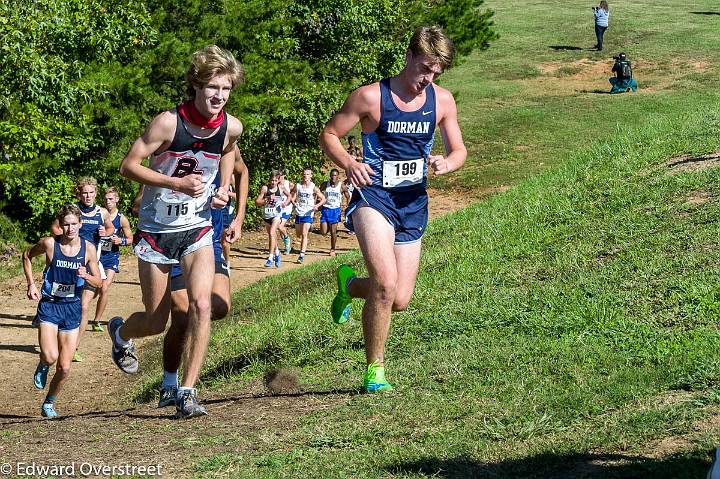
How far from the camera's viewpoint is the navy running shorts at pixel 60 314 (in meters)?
10.6

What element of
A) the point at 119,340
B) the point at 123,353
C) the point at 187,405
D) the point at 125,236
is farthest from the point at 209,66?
the point at 125,236

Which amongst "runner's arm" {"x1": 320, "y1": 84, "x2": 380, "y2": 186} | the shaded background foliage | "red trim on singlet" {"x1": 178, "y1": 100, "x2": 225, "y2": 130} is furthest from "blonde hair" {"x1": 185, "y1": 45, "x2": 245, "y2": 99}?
the shaded background foliage

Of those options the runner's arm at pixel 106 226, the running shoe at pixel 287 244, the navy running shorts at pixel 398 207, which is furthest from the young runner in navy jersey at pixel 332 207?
the navy running shorts at pixel 398 207

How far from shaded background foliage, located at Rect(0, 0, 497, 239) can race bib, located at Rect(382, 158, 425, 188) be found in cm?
1185

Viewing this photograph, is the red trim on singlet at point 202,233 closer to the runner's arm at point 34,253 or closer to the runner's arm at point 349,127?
the runner's arm at point 349,127

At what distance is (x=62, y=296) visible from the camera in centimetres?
1063

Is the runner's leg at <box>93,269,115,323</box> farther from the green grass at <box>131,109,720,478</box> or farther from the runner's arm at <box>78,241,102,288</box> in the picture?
the runner's arm at <box>78,241,102,288</box>

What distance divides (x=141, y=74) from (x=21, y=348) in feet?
24.0

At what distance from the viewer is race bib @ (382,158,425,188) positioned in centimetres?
712

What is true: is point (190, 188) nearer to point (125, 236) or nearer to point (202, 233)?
point (202, 233)

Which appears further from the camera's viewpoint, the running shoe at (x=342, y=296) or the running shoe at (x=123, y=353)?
the running shoe at (x=123, y=353)

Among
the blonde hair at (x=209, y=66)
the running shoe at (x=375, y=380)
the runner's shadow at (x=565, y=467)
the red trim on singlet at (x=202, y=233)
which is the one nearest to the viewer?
the runner's shadow at (x=565, y=467)

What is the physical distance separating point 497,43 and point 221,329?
34.6 meters

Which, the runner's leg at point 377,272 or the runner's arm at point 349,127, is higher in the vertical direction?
the runner's arm at point 349,127
